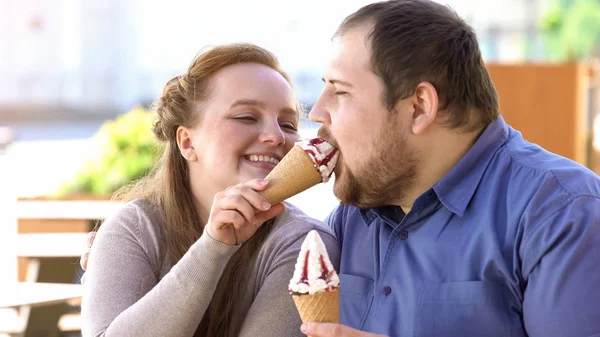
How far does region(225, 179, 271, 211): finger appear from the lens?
213 cm

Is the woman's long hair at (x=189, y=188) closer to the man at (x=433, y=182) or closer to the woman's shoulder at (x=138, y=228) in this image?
the woman's shoulder at (x=138, y=228)

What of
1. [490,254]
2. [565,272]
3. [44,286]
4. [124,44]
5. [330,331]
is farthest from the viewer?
[124,44]

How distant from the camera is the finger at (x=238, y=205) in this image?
2109 millimetres

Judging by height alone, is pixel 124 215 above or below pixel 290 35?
below

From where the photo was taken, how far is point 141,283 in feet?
7.61

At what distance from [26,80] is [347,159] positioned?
70.9 ft

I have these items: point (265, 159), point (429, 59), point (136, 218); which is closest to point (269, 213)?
point (265, 159)

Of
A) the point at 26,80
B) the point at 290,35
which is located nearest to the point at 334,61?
the point at 290,35

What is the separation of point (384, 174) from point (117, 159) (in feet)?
14.0

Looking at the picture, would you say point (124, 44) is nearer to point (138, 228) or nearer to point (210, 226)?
point (138, 228)

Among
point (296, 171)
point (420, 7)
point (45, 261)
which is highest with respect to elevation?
point (420, 7)

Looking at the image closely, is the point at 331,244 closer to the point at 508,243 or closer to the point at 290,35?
the point at 508,243

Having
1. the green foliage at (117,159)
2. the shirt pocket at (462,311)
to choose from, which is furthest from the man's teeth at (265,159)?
the green foliage at (117,159)

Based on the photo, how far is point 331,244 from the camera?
241 centimetres
